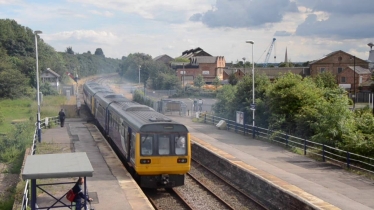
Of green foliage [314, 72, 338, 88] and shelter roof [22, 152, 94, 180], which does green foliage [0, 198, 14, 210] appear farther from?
green foliage [314, 72, 338, 88]

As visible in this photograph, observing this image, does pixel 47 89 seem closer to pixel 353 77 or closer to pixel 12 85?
pixel 12 85

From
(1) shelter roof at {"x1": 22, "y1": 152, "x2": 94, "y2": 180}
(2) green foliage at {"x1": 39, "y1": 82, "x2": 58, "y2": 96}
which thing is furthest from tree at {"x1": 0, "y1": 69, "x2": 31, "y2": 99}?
(1) shelter roof at {"x1": 22, "y1": 152, "x2": 94, "y2": 180}

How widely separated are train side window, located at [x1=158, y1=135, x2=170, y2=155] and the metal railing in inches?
292

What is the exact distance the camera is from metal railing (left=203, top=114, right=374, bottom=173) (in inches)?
751

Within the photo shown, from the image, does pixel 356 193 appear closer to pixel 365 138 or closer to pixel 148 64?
pixel 365 138

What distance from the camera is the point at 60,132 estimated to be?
32.3 metres

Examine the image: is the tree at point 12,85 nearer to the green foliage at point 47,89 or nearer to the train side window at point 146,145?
the green foliage at point 47,89

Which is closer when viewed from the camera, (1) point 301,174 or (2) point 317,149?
(1) point 301,174

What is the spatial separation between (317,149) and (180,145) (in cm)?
809

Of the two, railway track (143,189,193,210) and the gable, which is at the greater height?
the gable

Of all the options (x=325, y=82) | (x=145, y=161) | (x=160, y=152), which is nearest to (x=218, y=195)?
(x=160, y=152)

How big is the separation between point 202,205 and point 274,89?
13420 millimetres

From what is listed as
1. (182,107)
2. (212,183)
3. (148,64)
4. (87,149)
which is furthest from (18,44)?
(212,183)

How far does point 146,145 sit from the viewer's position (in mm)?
16453
